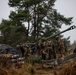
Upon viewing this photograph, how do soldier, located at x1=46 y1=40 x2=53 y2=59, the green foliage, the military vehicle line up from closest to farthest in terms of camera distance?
the military vehicle → soldier, located at x1=46 y1=40 x2=53 y2=59 → the green foliage

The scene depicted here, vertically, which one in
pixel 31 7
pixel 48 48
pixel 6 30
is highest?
pixel 31 7

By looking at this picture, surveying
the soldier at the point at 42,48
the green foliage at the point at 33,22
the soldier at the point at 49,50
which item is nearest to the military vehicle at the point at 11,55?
the soldier at the point at 42,48

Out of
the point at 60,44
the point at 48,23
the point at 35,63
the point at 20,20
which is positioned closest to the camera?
the point at 35,63

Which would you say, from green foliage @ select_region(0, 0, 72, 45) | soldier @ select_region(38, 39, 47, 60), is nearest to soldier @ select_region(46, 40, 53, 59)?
soldier @ select_region(38, 39, 47, 60)

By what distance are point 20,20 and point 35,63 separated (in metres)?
14.1

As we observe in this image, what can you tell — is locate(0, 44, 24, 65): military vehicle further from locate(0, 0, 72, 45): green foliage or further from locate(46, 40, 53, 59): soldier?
locate(0, 0, 72, 45): green foliage

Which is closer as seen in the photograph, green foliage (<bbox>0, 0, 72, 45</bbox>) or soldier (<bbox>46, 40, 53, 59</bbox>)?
soldier (<bbox>46, 40, 53, 59</bbox>)

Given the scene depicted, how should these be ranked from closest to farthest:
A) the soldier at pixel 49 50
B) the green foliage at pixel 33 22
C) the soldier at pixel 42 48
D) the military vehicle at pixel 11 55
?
1. the military vehicle at pixel 11 55
2. the soldier at pixel 49 50
3. the soldier at pixel 42 48
4. the green foliage at pixel 33 22

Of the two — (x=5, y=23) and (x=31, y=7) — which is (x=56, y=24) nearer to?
(x=31, y=7)

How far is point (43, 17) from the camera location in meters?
30.5

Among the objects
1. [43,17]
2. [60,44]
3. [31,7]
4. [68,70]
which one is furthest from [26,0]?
[68,70]

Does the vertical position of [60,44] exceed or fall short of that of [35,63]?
it exceeds it

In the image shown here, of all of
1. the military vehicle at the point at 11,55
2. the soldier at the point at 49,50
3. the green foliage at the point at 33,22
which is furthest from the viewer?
the green foliage at the point at 33,22

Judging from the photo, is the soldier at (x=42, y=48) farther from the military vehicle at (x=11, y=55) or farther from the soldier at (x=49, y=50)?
the military vehicle at (x=11, y=55)
